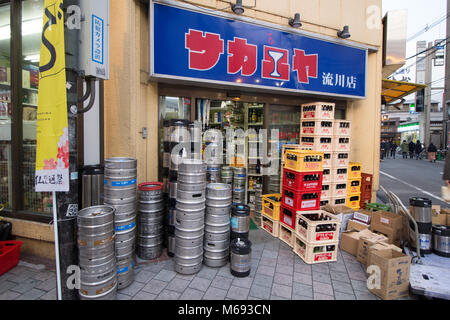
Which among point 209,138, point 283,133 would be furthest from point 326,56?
point 209,138

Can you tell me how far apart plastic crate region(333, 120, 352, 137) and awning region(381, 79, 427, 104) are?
3.66 metres

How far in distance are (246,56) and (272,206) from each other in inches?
133

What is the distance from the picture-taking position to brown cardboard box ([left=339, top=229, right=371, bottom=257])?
4359mm

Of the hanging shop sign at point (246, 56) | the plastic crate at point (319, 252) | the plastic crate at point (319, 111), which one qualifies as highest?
the hanging shop sign at point (246, 56)

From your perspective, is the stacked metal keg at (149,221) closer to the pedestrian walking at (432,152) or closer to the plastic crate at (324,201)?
the plastic crate at (324,201)

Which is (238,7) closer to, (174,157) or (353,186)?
(174,157)

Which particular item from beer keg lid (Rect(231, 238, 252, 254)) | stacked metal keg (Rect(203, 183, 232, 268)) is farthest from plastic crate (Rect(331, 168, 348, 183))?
stacked metal keg (Rect(203, 183, 232, 268))

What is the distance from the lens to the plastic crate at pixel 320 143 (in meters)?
5.77

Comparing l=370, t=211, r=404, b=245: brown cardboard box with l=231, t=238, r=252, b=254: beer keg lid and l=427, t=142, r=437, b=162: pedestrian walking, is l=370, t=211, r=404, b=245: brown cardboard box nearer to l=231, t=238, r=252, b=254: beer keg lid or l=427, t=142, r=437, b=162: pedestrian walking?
l=231, t=238, r=252, b=254: beer keg lid

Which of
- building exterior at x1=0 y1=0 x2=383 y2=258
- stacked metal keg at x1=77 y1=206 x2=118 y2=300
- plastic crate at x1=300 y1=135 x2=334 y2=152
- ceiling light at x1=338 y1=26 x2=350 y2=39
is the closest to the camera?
stacked metal keg at x1=77 y1=206 x2=118 y2=300

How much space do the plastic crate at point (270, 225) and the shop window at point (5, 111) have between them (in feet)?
16.8

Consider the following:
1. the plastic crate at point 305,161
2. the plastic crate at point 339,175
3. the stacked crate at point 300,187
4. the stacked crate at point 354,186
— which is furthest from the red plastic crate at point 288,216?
the stacked crate at point 354,186

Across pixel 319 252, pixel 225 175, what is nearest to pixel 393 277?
pixel 319 252

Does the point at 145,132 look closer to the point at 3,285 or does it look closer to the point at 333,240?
the point at 3,285
